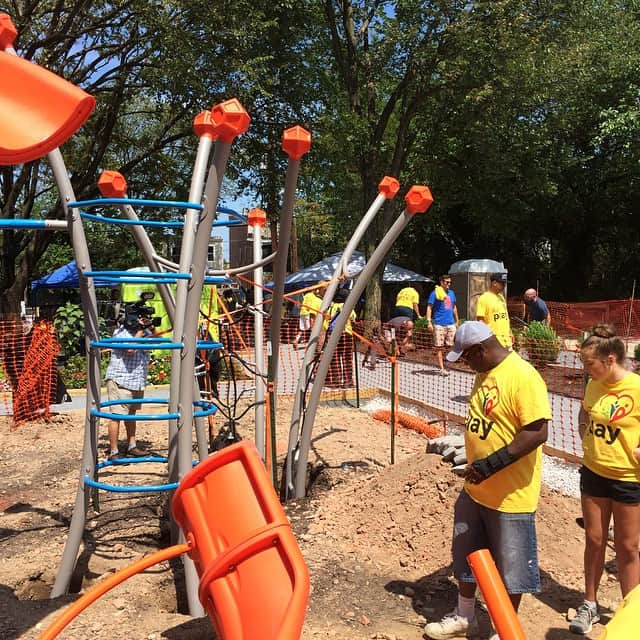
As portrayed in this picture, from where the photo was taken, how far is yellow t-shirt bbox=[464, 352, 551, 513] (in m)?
3.07

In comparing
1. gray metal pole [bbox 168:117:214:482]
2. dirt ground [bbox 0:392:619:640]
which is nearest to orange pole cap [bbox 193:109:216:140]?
gray metal pole [bbox 168:117:214:482]

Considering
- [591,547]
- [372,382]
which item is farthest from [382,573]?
[372,382]

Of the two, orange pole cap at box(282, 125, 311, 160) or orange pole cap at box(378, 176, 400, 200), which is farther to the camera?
orange pole cap at box(378, 176, 400, 200)

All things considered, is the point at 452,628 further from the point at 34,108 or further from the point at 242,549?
the point at 34,108

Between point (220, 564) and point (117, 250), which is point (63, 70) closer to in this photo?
point (220, 564)

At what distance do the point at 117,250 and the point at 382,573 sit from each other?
2840 cm

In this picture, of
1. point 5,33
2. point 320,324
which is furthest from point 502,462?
point 5,33

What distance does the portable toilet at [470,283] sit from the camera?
1725 cm

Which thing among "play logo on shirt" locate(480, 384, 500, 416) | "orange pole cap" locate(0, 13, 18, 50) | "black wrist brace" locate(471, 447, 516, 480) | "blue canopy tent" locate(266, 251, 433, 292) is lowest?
"black wrist brace" locate(471, 447, 516, 480)

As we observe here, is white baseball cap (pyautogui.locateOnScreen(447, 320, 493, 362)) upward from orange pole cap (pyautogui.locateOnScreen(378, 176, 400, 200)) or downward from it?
downward

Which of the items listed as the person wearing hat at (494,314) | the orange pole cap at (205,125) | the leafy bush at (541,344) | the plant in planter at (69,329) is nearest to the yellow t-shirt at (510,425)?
the orange pole cap at (205,125)

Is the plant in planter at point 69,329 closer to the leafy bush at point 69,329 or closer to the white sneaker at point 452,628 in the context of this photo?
the leafy bush at point 69,329

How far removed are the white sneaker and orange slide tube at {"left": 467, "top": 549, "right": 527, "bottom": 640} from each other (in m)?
2.11

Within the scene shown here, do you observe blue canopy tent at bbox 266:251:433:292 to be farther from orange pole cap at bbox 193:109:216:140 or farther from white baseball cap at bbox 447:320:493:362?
white baseball cap at bbox 447:320:493:362
